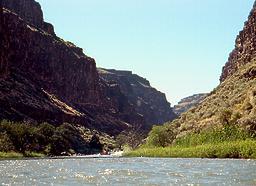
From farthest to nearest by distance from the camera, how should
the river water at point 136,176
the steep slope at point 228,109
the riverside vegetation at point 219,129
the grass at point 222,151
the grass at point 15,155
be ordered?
1. the grass at point 15,155
2. the steep slope at point 228,109
3. the riverside vegetation at point 219,129
4. the grass at point 222,151
5. the river water at point 136,176

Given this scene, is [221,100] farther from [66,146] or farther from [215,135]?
[66,146]

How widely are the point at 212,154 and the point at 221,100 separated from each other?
54592mm

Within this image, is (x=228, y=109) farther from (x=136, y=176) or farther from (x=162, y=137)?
(x=136, y=176)

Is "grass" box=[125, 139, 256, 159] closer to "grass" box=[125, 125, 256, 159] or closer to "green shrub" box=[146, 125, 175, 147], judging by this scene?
"grass" box=[125, 125, 256, 159]

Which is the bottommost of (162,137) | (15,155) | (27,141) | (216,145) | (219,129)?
(15,155)

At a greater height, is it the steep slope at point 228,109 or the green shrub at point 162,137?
the steep slope at point 228,109

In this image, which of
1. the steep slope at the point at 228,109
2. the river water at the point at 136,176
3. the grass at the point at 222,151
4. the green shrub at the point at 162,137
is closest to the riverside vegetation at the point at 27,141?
the green shrub at the point at 162,137

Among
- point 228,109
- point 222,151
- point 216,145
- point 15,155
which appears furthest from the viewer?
point 15,155

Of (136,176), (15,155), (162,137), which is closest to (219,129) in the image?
(162,137)

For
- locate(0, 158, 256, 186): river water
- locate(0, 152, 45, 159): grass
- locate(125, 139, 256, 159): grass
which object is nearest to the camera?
locate(0, 158, 256, 186): river water

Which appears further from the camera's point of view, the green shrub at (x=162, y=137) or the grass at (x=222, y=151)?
the green shrub at (x=162, y=137)

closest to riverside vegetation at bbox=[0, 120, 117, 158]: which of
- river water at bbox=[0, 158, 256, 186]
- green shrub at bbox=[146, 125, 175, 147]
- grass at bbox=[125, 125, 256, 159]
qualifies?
green shrub at bbox=[146, 125, 175, 147]

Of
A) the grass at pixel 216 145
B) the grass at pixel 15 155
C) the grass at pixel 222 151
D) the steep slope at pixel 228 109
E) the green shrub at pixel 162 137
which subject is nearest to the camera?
the grass at pixel 222 151

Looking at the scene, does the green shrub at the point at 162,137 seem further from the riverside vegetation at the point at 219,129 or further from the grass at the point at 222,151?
the grass at the point at 222,151
